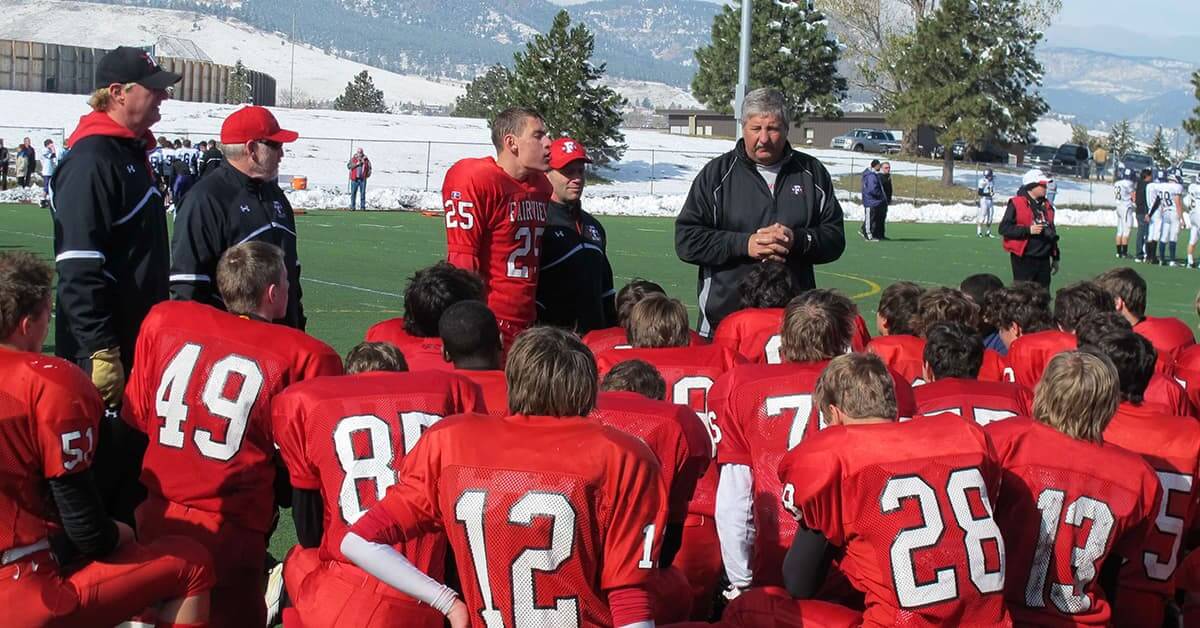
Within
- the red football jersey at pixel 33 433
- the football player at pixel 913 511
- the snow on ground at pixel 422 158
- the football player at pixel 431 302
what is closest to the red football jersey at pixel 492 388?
the football player at pixel 431 302

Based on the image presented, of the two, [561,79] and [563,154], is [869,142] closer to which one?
[561,79]

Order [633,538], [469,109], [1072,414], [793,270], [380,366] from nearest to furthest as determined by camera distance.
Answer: [633,538]
[1072,414]
[380,366]
[793,270]
[469,109]

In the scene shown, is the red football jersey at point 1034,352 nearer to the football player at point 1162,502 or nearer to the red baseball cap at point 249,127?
the football player at point 1162,502

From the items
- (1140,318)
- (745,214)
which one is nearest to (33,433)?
(745,214)

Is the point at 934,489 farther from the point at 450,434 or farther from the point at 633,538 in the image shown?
the point at 450,434

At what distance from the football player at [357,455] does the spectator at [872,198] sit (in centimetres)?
2481

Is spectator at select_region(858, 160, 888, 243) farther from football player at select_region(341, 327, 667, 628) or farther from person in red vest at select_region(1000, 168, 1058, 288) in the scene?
football player at select_region(341, 327, 667, 628)

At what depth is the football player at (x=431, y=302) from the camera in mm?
5391

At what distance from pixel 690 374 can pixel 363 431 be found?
72.8 inches

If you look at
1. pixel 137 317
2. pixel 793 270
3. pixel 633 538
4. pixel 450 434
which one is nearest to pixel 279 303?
pixel 137 317

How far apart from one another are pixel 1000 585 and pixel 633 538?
4.07 ft

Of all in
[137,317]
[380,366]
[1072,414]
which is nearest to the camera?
[1072,414]

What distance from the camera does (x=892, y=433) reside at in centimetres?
397

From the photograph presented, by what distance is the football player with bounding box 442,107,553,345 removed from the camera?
6.52 m
